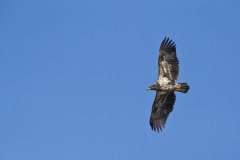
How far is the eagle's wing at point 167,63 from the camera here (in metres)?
24.5

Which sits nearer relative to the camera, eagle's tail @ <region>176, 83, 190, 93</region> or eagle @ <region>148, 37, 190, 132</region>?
eagle's tail @ <region>176, 83, 190, 93</region>

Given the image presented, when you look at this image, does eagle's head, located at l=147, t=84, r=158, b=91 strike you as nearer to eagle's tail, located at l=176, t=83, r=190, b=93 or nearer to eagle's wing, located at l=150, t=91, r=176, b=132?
eagle's wing, located at l=150, t=91, r=176, b=132

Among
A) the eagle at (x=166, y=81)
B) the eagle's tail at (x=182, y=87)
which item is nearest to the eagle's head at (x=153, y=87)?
the eagle at (x=166, y=81)

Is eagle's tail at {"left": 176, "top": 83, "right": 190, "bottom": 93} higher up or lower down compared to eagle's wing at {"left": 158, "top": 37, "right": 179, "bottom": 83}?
lower down

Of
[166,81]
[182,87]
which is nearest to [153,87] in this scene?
[166,81]

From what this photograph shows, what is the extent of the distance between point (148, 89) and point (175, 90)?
5.26ft

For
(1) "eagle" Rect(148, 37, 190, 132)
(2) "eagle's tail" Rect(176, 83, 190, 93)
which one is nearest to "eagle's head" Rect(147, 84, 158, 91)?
(1) "eagle" Rect(148, 37, 190, 132)

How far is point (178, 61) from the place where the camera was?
24.5 m

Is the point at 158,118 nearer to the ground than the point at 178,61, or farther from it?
nearer to the ground

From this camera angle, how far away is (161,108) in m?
25.4

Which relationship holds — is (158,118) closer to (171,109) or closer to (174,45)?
(171,109)

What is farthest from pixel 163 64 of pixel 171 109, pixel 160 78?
pixel 171 109

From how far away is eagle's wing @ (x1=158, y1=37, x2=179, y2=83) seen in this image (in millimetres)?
24469

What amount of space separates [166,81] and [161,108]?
1556 millimetres
